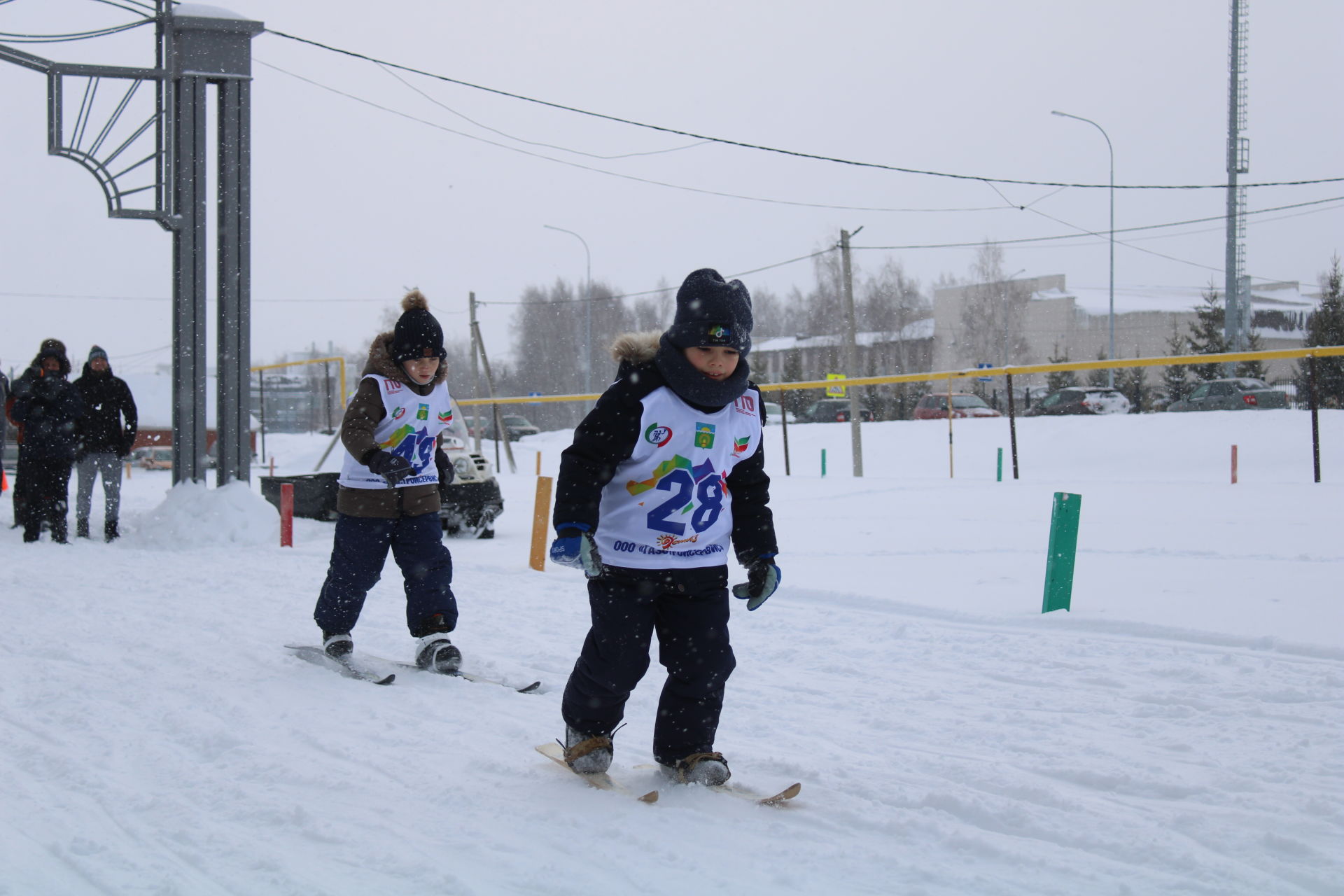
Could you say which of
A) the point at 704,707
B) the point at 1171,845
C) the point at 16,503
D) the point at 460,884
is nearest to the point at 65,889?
the point at 460,884

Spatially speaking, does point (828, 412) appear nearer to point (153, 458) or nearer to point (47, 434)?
point (153, 458)

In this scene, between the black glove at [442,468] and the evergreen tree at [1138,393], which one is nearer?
the black glove at [442,468]

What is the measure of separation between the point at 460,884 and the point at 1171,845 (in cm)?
177

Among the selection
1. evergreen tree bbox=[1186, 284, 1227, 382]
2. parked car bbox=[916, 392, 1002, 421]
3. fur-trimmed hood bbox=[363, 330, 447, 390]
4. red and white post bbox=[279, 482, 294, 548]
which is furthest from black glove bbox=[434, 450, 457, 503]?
evergreen tree bbox=[1186, 284, 1227, 382]

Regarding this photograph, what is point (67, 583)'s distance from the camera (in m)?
7.07

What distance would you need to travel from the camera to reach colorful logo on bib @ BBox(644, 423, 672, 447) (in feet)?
9.71

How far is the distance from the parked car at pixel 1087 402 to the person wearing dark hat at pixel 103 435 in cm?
2137

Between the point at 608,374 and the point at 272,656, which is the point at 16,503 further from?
the point at 608,374

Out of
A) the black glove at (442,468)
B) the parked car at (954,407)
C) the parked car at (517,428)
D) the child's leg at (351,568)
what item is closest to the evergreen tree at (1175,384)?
the parked car at (954,407)

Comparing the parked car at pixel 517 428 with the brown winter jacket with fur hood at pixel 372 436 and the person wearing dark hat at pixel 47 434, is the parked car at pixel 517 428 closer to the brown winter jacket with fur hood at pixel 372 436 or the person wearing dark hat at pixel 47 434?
the person wearing dark hat at pixel 47 434

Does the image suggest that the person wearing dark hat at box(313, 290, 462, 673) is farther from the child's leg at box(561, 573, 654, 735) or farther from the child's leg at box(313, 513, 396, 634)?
the child's leg at box(561, 573, 654, 735)

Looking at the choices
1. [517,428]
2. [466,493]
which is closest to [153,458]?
[517,428]

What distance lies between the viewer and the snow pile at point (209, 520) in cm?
977

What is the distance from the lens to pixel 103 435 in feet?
32.0
